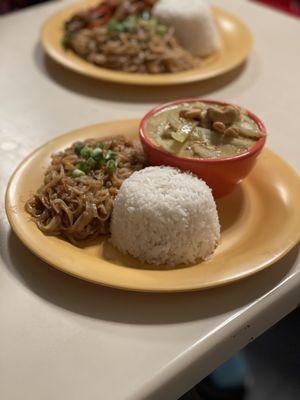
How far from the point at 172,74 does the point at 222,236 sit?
0.71m

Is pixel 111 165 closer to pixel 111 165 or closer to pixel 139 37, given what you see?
pixel 111 165

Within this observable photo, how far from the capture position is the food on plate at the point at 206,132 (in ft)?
3.84

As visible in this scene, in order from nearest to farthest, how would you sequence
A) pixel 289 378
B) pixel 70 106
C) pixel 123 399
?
pixel 123 399, pixel 289 378, pixel 70 106

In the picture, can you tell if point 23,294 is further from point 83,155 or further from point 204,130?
point 204,130

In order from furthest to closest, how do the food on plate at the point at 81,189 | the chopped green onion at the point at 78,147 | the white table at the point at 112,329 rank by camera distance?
the chopped green onion at the point at 78,147 → the food on plate at the point at 81,189 → the white table at the point at 112,329

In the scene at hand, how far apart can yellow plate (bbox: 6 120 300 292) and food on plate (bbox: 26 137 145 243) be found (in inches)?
1.0

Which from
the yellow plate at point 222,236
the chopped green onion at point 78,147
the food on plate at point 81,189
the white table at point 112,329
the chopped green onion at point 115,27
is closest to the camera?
the white table at point 112,329

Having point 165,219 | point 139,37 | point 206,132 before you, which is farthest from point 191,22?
point 165,219

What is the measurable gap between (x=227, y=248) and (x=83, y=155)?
0.33 meters

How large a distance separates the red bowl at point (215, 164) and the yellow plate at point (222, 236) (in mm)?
63

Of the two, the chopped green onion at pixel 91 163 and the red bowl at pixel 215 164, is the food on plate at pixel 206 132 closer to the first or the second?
the red bowl at pixel 215 164

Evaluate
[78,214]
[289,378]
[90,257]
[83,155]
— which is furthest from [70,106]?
[289,378]

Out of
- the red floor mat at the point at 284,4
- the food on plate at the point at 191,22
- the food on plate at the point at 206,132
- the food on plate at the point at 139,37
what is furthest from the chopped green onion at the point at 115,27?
the red floor mat at the point at 284,4

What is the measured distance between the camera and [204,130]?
1.21 metres
